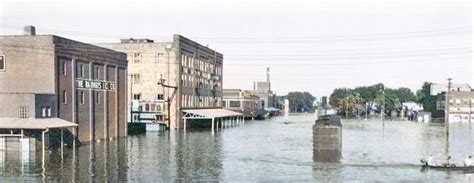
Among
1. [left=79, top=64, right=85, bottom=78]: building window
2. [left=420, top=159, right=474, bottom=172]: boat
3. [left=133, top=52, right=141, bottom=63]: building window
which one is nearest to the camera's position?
[left=420, top=159, right=474, bottom=172]: boat

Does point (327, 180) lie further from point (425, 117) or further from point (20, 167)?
point (425, 117)

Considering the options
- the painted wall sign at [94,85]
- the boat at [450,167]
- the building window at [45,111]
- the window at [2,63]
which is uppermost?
the window at [2,63]

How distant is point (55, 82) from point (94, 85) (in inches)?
346

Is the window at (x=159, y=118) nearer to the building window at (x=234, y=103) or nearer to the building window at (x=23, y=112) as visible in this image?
the building window at (x=23, y=112)

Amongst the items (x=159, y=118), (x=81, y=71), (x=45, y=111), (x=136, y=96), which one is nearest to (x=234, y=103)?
(x=136, y=96)

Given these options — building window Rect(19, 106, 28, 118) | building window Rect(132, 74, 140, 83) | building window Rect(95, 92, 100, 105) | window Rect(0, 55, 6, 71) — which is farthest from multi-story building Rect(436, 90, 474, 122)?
building window Rect(19, 106, 28, 118)

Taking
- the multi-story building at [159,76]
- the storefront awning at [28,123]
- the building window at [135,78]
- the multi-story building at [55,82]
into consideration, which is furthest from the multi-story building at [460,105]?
the storefront awning at [28,123]

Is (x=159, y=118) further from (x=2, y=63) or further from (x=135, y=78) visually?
(x=2, y=63)

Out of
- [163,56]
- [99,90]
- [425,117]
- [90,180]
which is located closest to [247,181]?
[90,180]

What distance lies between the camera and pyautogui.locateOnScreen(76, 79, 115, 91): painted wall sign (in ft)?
192

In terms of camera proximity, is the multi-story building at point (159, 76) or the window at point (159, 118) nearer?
the window at point (159, 118)

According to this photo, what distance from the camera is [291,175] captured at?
33812 millimetres

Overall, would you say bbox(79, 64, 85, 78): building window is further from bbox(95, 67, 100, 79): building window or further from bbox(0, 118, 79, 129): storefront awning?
bbox(0, 118, 79, 129): storefront awning

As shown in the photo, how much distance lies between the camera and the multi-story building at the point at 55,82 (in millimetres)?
48731
